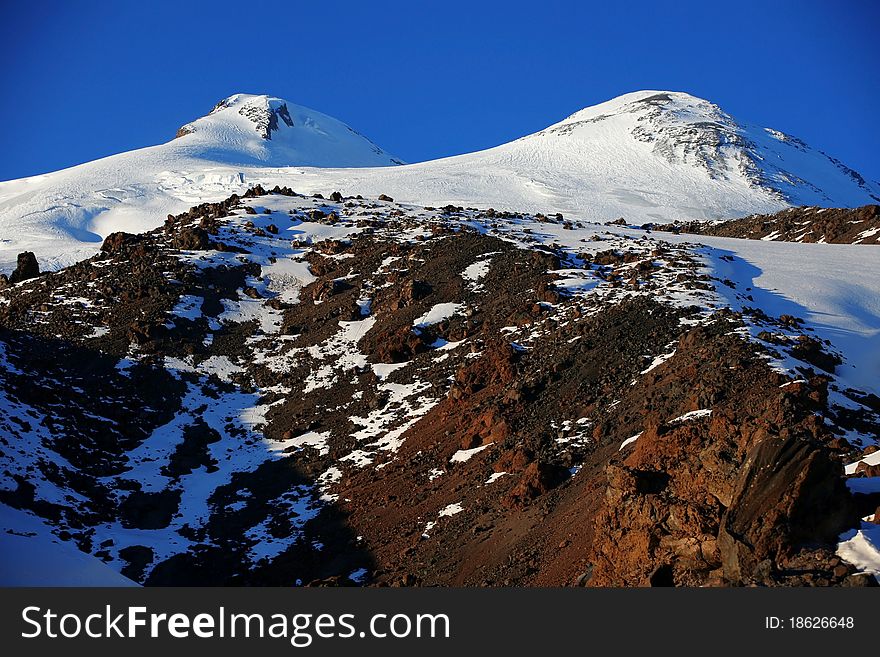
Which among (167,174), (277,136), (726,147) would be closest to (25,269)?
(167,174)

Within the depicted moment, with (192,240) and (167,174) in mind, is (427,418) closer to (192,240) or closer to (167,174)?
(192,240)

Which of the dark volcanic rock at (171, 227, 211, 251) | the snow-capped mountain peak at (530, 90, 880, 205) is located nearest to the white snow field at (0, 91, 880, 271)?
the snow-capped mountain peak at (530, 90, 880, 205)

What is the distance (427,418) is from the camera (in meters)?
33.2

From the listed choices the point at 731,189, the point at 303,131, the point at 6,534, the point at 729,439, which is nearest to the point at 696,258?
the point at 729,439

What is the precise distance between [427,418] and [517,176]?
267 feet

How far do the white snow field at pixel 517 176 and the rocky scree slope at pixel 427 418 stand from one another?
3378 cm

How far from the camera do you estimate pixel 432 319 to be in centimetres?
4091

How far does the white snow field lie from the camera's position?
92.1m

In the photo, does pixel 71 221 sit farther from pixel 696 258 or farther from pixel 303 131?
pixel 303 131

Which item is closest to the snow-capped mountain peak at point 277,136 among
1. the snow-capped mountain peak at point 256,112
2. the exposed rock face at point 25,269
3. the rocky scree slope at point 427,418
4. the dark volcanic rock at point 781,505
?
the snow-capped mountain peak at point 256,112

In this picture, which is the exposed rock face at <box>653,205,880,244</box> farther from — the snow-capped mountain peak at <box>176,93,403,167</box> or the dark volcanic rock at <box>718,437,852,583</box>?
the snow-capped mountain peak at <box>176,93,403,167</box>

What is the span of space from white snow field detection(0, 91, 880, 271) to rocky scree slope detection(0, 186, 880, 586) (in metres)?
33.8

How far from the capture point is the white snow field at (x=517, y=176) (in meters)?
92.1

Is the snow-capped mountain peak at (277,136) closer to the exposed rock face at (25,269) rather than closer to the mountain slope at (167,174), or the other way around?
the mountain slope at (167,174)
